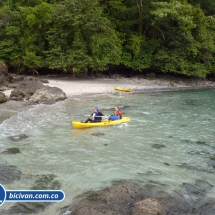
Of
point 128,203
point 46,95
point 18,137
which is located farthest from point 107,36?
point 128,203

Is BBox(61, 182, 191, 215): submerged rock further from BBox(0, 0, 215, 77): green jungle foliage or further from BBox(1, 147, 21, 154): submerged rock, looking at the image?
BBox(0, 0, 215, 77): green jungle foliage

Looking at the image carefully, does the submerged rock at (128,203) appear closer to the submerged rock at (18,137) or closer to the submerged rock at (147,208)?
the submerged rock at (147,208)

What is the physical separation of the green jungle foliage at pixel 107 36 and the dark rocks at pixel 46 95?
6.14 m

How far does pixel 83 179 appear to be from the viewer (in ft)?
26.2

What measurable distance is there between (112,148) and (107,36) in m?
16.9

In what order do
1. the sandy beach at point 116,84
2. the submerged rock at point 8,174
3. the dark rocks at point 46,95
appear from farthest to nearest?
1. the sandy beach at point 116,84
2. the dark rocks at point 46,95
3. the submerged rock at point 8,174

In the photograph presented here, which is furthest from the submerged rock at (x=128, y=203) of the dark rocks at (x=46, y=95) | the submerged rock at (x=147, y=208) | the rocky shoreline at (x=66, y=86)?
the dark rocks at (x=46, y=95)

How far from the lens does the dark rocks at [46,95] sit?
17772 mm

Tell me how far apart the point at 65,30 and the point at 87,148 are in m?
17.6

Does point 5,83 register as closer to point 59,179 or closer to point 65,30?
point 65,30

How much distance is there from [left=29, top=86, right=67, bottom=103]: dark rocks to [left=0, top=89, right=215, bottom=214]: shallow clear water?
1191 millimetres

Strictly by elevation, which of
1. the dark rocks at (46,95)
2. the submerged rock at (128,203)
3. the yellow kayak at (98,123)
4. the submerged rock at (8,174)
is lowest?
the submerged rock at (8,174)

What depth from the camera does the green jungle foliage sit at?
81.5 feet

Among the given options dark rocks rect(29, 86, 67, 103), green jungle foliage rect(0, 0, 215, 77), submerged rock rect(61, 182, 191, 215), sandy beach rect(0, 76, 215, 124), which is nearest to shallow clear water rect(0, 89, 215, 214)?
submerged rock rect(61, 182, 191, 215)
